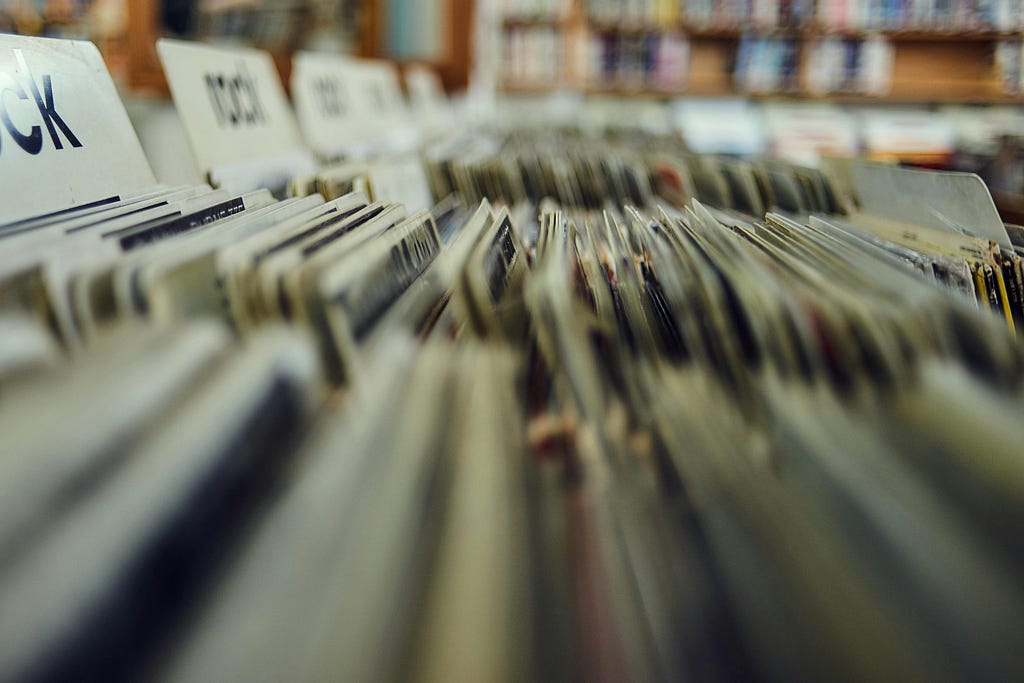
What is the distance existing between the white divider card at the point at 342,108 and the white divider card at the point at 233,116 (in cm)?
11

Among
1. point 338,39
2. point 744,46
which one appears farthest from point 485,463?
point 744,46

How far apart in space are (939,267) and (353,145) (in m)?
1.22

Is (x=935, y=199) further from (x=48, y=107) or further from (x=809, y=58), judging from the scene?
(x=809, y=58)

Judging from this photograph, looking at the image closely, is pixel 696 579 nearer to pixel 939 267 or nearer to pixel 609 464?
pixel 609 464

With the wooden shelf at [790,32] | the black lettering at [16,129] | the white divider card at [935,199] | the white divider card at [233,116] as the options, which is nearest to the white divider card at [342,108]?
the white divider card at [233,116]

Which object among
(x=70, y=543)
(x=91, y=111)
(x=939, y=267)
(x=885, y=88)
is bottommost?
(x=885, y=88)

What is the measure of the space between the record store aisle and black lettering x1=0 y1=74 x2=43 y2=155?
5.4 inches

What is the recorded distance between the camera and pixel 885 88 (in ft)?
13.9

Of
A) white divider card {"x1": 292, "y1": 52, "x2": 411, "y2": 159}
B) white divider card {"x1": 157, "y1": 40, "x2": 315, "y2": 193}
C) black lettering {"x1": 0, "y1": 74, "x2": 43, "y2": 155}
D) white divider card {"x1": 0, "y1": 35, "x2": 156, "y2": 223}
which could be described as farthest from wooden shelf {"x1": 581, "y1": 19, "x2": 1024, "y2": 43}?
black lettering {"x1": 0, "y1": 74, "x2": 43, "y2": 155}

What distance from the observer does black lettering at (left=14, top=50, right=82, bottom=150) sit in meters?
0.56

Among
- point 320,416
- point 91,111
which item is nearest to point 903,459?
point 320,416

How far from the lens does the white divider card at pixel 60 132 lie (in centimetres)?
53

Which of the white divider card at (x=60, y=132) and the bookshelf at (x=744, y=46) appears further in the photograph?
the bookshelf at (x=744, y=46)

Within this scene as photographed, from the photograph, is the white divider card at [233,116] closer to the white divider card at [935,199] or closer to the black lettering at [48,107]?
the black lettering at [48,107]
